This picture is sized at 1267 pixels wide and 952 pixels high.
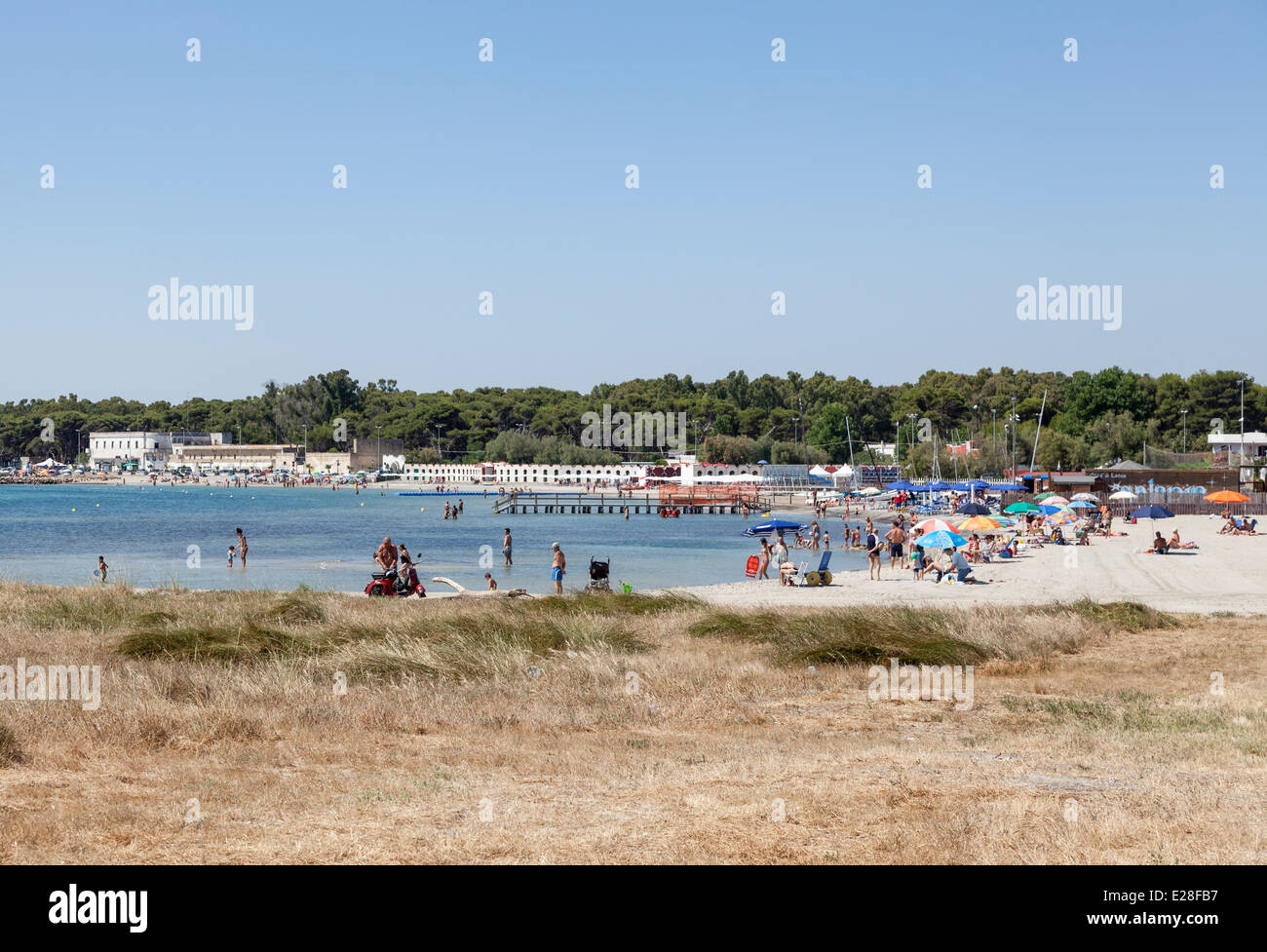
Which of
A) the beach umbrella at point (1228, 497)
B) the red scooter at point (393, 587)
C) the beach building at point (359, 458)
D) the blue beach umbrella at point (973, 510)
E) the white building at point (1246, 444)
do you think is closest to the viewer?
the red scooter at point (393, 587)

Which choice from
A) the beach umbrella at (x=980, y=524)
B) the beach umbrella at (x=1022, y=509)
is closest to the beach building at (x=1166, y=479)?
the beach umbrella at (x=1022, y=509)

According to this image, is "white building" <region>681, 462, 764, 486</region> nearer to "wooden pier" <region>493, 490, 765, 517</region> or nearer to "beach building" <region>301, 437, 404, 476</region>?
"wooden pier" <region>493, 490, 765, 517</region>

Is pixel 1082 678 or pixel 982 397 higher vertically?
pixel 982 397

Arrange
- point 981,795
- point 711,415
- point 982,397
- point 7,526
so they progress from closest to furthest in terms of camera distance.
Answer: point 981,795
point 7,526
point 982,397
point 711,415

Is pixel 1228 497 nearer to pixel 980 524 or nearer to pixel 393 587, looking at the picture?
pixel 980 524

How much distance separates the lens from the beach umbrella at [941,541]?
1059 inches

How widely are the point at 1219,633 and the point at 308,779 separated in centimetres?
1451

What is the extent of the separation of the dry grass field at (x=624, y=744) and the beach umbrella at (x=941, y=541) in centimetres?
959

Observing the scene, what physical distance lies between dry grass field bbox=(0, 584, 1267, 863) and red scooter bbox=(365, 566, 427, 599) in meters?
6.60

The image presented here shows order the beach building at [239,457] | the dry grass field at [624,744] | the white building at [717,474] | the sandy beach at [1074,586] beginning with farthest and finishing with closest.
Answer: the beach building at [239,457] → the white building at [717,474] → the sandy beach at [1074,586] → the dry grass field at [624,744]

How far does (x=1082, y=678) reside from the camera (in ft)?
44.3

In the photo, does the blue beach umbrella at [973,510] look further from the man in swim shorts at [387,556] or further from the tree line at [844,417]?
the tree line at [844,417]
